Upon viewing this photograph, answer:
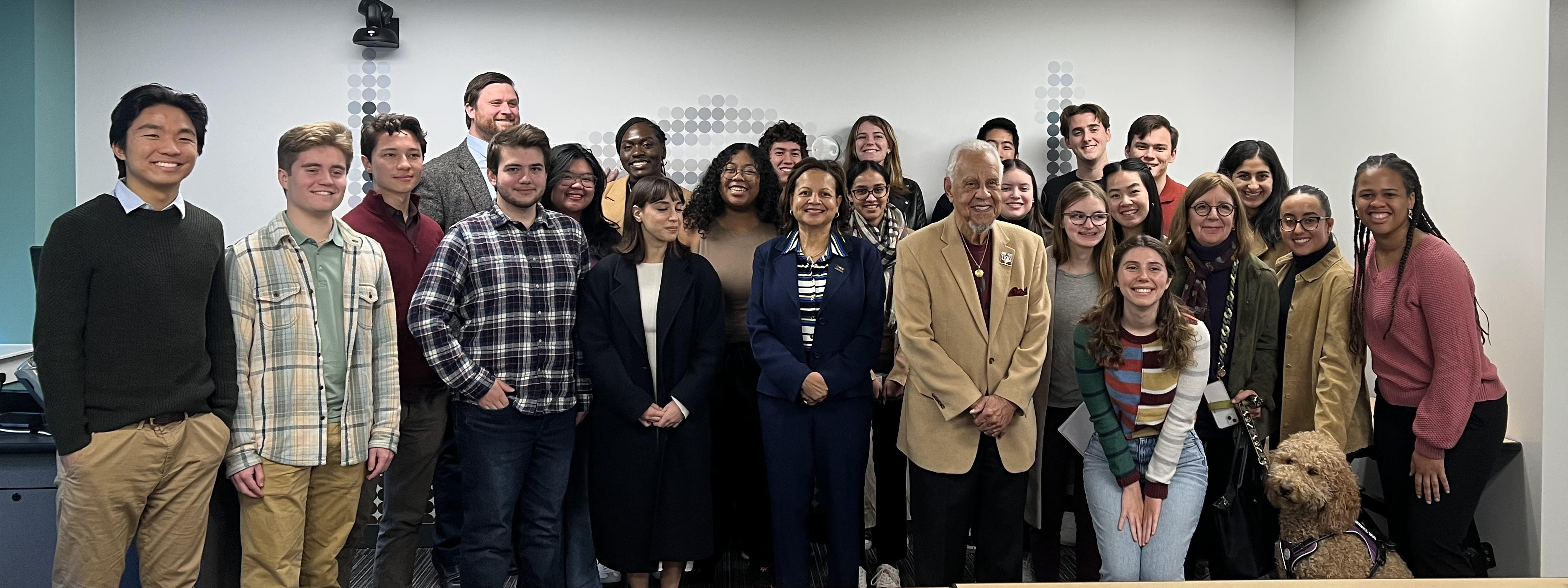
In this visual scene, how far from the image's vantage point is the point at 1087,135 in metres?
4.30

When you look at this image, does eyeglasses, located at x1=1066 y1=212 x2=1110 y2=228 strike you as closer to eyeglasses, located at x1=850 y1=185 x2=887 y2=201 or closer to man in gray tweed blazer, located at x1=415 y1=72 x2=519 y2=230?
eyeglasses, located at x1=850 y1=185 x2=887 y2=201

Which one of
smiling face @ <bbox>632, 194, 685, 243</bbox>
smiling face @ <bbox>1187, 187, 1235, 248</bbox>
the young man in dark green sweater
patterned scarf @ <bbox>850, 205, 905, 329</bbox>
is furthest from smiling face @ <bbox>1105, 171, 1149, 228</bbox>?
the young man in dark green sweater

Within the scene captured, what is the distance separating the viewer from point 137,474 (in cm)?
243

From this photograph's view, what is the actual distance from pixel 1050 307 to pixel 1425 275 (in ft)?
4.08

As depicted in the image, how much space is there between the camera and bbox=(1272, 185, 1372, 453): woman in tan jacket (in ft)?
10.6

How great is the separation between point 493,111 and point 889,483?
2.21 metres

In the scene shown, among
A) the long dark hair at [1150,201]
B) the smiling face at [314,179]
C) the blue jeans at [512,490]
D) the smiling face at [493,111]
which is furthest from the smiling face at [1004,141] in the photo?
the smiling face at [314,179]

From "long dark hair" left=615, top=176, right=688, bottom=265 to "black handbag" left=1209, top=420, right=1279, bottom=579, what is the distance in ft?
6.56

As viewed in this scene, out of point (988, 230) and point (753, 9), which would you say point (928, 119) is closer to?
point (753, 9)

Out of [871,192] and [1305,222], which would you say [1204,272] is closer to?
[1305,222]

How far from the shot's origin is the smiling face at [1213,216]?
324 cm

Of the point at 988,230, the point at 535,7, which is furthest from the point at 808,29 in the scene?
the point at 988,230

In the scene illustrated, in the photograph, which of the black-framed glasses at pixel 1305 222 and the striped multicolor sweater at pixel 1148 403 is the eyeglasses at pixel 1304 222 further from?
the striped multicolor sweater at pixel 1148 403

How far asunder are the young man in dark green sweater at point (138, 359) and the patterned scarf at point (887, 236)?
2118 mm
